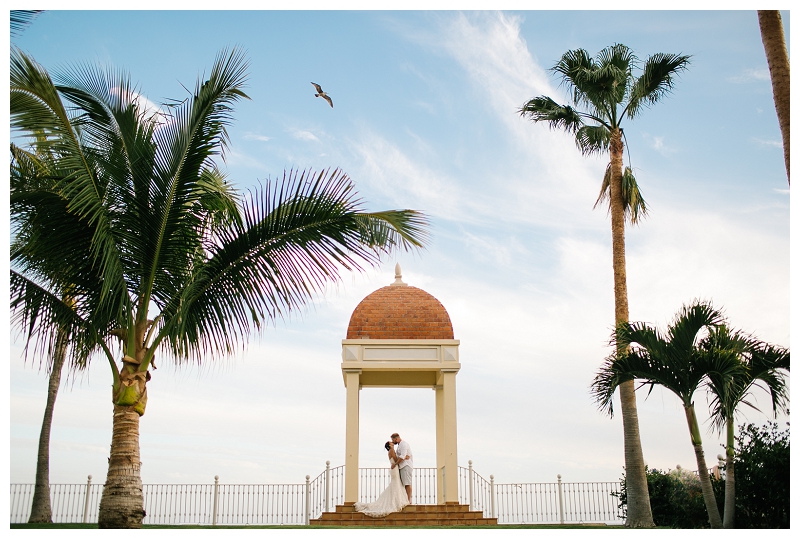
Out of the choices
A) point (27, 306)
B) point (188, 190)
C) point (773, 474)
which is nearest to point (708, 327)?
point (773, 474)

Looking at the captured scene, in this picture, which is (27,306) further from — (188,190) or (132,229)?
(188,190)

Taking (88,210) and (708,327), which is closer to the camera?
(88,210)

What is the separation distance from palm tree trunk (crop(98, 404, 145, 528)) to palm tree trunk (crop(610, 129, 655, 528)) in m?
9.73

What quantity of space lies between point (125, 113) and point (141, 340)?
3.35 meters

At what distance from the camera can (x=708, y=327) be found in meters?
12.6

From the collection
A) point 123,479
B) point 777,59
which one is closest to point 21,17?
point 123,479

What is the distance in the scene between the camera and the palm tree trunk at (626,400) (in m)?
14.6

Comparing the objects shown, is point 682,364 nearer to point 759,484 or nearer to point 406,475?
point 759,484

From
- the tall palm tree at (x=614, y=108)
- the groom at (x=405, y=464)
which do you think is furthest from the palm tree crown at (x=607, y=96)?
the groom at (x=405, y=464)

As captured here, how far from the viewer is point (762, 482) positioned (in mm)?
12445

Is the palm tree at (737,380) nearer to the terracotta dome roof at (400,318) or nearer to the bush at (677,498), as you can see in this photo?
the bush at (677,498)
